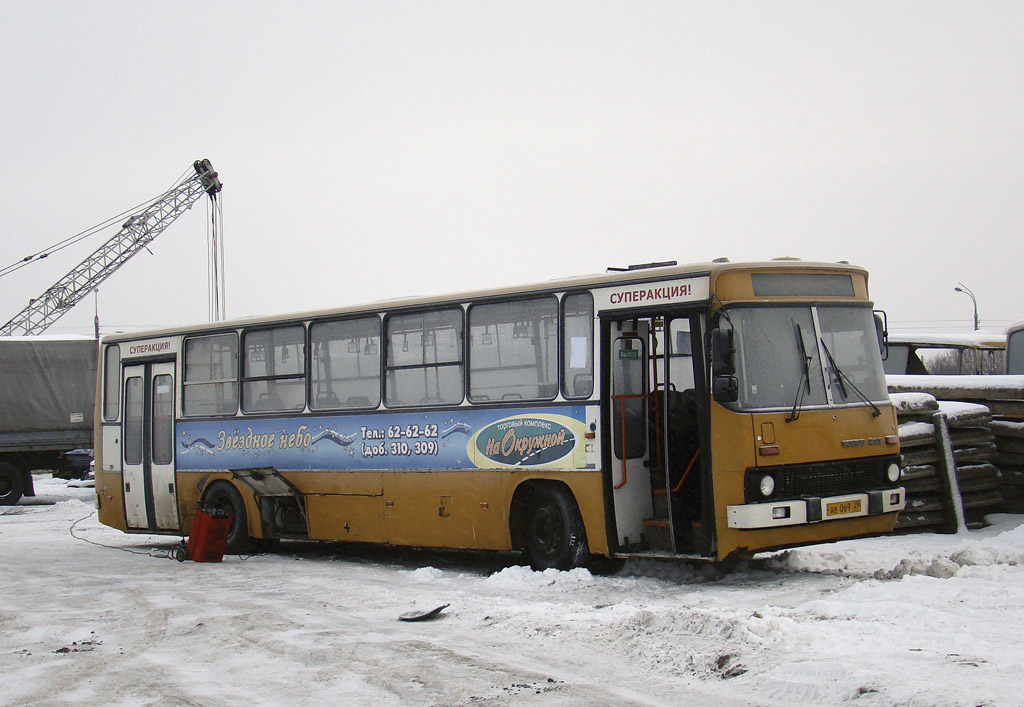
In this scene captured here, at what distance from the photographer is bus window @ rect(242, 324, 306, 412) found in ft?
50.2

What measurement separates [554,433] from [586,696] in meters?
5.37

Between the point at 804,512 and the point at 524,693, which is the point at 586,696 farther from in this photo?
the point at 804,512

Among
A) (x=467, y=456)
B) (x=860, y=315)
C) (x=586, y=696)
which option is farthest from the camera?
(x=467, y=456)

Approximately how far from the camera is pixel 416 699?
272 inches

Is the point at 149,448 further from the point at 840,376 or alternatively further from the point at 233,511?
the point at 840,376

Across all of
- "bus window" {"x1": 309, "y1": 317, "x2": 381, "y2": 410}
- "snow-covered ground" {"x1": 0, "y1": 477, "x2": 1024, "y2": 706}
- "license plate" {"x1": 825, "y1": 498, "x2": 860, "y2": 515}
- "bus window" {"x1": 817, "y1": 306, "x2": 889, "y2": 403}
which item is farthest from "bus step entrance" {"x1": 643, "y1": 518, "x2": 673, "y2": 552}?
"bus window" {"x1": 309, "y1": 317, "x2": 381, "y2": 410}

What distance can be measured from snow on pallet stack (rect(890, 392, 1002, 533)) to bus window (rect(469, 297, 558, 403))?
4.27 m

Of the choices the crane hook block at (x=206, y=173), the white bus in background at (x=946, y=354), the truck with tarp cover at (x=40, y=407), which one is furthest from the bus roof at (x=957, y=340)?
the crane hook block at (x=206, y=173)

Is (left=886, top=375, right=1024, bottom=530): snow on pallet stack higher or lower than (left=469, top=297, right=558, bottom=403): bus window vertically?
lower

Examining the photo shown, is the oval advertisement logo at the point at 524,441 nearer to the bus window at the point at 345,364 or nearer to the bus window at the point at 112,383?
the bus window at the point at 345,364

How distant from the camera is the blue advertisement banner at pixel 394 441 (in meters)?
12.2

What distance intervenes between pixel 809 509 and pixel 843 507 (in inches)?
16.6

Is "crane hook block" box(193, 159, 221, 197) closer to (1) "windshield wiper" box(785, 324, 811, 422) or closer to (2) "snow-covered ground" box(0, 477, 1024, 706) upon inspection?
(2) "snow-covered ground" box(0, 477, 1024, 706)

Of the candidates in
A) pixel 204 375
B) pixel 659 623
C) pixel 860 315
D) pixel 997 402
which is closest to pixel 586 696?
pixel 659 623
